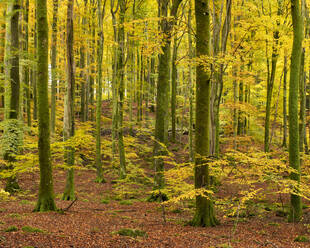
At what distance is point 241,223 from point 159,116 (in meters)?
4.62

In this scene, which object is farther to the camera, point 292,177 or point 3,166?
point 3,166

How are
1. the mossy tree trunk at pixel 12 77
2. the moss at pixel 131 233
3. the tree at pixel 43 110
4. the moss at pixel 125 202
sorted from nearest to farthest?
the moss at pixel 131 233 → the tree at pixel 43 110 → the mossy tree trunk at pixel 12 77 → the moss at pixel 125 202

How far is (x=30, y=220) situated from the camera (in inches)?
217

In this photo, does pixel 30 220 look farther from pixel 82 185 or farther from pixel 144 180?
pixel 144 180

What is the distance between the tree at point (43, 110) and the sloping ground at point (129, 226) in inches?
24.0

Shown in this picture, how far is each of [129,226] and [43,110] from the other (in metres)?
3.67

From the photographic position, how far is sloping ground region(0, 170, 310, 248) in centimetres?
445

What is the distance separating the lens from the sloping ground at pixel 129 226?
4.45 metres

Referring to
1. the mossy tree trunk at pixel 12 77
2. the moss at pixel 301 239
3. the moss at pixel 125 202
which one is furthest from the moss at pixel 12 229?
the moss at pixel 301 239

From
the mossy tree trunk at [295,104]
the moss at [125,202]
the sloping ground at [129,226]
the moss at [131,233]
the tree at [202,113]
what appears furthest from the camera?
the moss at [125,202]

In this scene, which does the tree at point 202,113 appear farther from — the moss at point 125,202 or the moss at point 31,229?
the moss at point 125,202

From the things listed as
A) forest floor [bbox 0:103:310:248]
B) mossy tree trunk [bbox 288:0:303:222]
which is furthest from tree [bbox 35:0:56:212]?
mossy tree trunk [bbox 288:0:303:222]

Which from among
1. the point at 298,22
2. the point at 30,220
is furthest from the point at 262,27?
the point at 30,220

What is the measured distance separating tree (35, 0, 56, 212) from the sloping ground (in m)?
0.61
